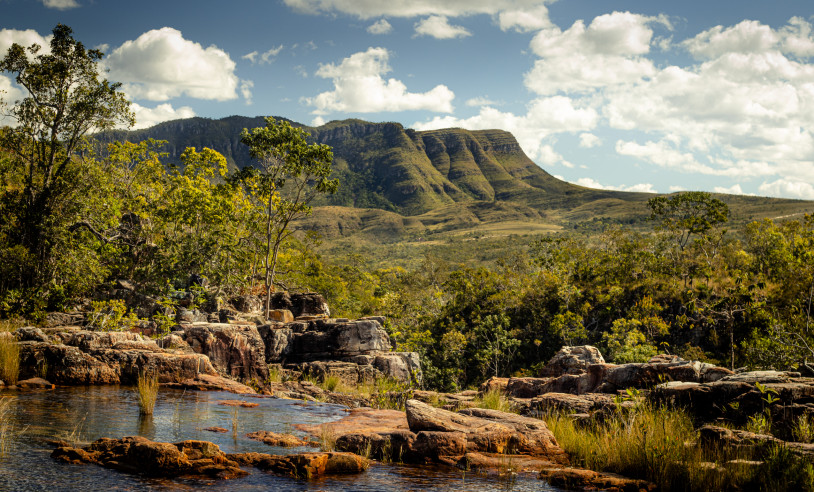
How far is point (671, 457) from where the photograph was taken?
8453mm

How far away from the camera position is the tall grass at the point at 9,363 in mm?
13734

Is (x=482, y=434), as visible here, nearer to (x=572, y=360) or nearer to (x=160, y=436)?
(x=160, y=436)

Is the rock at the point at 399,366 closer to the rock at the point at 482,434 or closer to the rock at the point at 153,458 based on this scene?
the rock at the point at 482,434

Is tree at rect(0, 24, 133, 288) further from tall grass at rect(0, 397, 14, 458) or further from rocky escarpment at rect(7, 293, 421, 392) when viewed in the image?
tall grass at rect(0, 397, 14, 458)

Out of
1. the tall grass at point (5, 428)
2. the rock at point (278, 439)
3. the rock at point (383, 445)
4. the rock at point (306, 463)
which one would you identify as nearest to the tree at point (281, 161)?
the tall grass at point (5, 428)

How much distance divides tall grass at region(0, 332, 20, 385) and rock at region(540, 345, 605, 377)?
1771 cm

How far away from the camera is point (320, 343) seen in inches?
959

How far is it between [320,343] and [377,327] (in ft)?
9.07

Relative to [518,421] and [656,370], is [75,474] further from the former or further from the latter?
[656,370]

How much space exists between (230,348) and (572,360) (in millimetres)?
13335

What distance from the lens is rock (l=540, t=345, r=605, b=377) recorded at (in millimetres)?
20453

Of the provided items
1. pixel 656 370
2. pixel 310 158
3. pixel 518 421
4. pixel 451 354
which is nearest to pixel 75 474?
pixel 518 421

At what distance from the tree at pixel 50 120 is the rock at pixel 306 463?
738 inches

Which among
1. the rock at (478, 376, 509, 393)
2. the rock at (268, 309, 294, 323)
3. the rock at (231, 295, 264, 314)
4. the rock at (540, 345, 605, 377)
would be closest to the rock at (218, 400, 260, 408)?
the rock at (478, 376, 509, 393)
